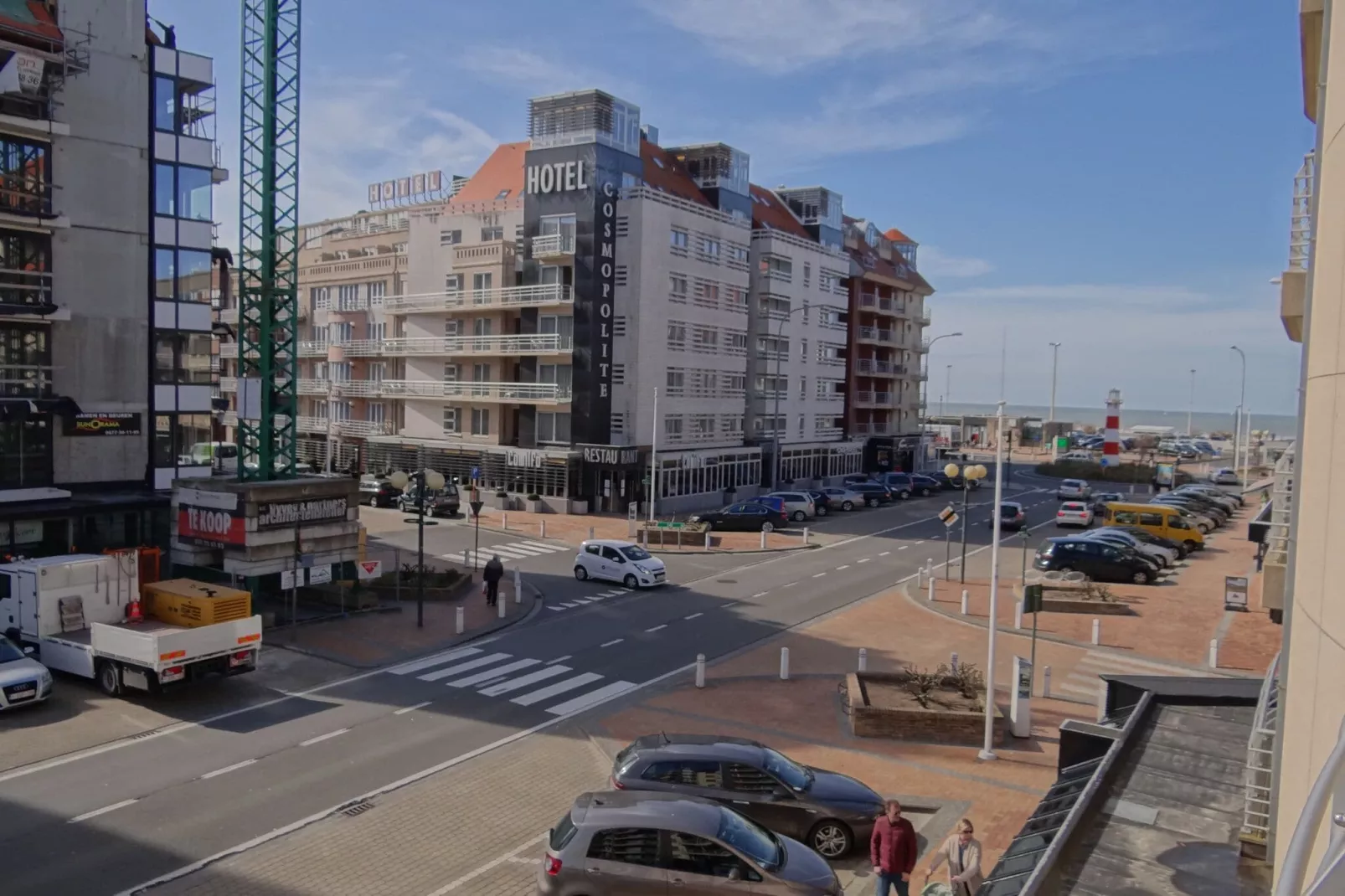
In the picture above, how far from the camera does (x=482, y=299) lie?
51656 mm

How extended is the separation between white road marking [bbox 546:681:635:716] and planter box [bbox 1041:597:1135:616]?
14427 mm

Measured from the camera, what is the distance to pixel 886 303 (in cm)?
7406

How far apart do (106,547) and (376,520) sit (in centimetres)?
1762

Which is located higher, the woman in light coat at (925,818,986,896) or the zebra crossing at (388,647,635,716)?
the woman in light coat at (925,818,986,896)

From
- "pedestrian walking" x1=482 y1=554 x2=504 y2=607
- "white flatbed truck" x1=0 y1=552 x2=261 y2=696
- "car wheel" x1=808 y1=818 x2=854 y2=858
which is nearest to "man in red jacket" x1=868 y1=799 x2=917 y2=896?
"car wheel" x1=808 y1=818 x2=854 y2=858

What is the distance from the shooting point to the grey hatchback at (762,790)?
506 inches

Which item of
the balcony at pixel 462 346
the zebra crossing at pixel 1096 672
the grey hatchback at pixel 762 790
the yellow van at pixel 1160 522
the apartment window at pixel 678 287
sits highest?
the apartment window at pixel 678 287

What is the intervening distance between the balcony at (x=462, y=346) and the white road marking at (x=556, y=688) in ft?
94.9

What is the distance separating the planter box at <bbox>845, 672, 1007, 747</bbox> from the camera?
57.1ft

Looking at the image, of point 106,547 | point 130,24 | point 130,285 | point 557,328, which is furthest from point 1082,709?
point 557,328

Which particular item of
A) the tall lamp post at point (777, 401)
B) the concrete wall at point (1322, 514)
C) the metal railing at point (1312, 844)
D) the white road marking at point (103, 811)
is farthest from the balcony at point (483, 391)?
the metal railing at point (1312, 844)

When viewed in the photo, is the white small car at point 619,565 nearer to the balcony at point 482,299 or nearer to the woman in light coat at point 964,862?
the balcony at point 482,299

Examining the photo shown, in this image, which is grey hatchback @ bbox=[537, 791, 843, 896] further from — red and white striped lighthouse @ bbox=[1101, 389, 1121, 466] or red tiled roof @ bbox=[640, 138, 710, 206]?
red and white striped lighthouse @ bbox=[1101, 389, 1121, 466]

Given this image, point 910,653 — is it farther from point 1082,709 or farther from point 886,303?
point 886,303
